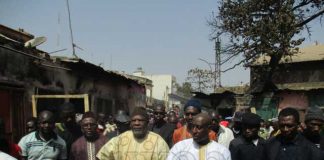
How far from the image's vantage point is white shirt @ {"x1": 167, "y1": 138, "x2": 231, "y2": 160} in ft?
14.3

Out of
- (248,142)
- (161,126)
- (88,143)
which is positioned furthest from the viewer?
(161,126)

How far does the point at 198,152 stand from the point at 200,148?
44 millimetres

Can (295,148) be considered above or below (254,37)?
below

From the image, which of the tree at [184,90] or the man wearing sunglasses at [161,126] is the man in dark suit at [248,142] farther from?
the tree at [184,90]

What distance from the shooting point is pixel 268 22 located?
64.1ft

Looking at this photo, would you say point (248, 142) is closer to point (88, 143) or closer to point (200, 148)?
point (200, 148)

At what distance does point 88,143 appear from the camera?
17.9ft

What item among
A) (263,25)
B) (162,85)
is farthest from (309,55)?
(162,85)

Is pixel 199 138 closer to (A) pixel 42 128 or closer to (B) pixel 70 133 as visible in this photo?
(A) pixel 42 128

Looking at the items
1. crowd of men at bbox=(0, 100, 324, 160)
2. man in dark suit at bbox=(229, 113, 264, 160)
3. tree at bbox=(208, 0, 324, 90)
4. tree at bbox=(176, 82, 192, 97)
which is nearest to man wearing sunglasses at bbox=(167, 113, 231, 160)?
crowd of men at bbox=(0, 100, 324, 160)

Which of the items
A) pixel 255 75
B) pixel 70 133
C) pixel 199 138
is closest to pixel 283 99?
pixel 255 75

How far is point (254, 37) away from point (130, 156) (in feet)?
51.4

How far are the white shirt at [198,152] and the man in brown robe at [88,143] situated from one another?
1266mm

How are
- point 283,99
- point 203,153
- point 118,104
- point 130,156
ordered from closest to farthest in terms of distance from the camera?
point 203,153
point 130,156
point 118,104
point 283,99
